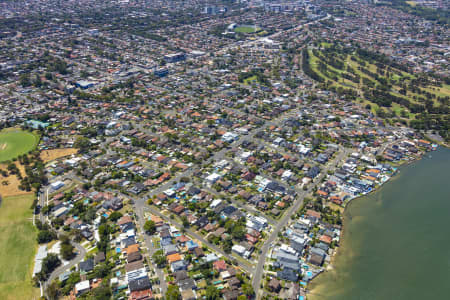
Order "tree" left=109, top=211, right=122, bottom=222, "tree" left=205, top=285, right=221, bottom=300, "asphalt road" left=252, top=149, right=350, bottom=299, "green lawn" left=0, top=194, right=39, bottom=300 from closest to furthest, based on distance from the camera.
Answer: "tree" left=205, top=285, right=221, bottom=300 < "green lawn" left=0, top=194, right=39, bottom=300 < "asphalt road" left=252, top=149, right=350, bottom=299 < "tree" left=109, top=211, right=122, bottom=222

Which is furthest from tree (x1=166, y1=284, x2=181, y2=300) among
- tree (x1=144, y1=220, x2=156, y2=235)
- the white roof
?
the white roof

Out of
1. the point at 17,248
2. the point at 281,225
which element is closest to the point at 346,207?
the point at 281,225

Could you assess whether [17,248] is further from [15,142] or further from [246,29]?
[246,29]

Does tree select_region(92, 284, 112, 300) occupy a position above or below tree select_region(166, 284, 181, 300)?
below

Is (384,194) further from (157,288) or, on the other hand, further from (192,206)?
(157,288)

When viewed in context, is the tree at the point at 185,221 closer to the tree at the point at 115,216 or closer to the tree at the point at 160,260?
the tree at the point at 160,260

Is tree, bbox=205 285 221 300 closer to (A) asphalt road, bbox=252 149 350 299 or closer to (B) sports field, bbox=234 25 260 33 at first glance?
(A) asphalt road, bbox=252 149 350 299

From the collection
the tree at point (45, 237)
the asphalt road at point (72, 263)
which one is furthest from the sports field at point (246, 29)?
the asphalt road at point (72, 263)
